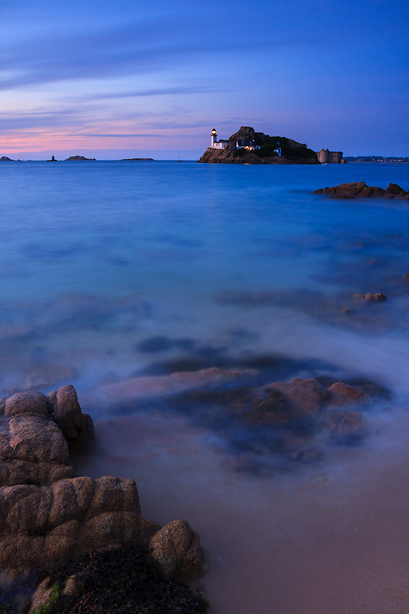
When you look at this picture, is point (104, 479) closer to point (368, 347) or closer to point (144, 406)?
point (144, 406)

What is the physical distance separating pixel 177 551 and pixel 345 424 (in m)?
2.23

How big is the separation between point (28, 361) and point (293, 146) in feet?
462

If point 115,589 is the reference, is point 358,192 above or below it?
above

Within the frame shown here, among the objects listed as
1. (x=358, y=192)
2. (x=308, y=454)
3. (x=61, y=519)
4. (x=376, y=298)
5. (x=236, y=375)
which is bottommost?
(x=308, y=454)

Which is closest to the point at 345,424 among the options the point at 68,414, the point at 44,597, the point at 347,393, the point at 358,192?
the point at 347,393

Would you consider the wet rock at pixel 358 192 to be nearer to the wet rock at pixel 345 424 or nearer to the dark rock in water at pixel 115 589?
the wet rock at pixel 345 424

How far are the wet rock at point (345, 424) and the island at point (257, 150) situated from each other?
406ft

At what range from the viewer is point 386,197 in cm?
2492

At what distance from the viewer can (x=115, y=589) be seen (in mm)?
2195

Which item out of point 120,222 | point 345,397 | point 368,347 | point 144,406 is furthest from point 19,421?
point 120,222

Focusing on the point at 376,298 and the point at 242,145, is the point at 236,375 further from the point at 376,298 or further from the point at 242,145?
the point at 242,145

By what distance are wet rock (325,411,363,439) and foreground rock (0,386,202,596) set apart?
6.34ft

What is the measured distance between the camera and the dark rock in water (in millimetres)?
2105

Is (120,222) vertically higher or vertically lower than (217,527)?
higher
